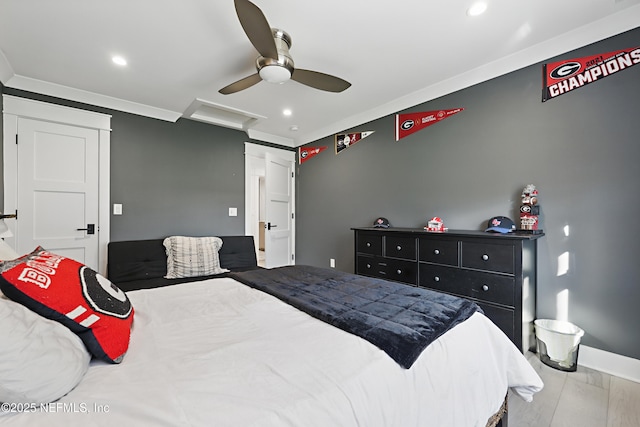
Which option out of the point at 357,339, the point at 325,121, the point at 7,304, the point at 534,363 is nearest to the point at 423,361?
the point at 357,339

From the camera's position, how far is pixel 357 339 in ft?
3.26

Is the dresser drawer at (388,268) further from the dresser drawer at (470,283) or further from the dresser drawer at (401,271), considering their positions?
the dresser drawer at (470,283)

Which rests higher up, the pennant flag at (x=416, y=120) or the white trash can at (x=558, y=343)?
the pennant flag at (x=416, y=120)

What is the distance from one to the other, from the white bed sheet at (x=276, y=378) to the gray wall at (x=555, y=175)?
133 cm

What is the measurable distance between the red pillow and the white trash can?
2700mm

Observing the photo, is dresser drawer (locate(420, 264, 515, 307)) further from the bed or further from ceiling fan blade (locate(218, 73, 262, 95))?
ceiling fan blade (locate(218, 73, 262, 95))

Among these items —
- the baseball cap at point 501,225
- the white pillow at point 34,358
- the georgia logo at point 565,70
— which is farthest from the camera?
the baseball cap at point 501,225

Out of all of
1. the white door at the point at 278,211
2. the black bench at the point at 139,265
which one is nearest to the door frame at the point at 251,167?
the white door at the point at 278,211

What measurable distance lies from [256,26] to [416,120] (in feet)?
7.01

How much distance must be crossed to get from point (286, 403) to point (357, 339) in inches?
15.3

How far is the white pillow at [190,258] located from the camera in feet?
9.99

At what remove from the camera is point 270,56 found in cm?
191

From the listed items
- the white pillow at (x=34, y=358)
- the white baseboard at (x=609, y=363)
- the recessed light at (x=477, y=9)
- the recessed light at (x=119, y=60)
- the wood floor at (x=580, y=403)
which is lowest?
the wood floor at (x=580, y=403)

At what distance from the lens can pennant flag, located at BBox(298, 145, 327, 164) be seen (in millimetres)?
4477
